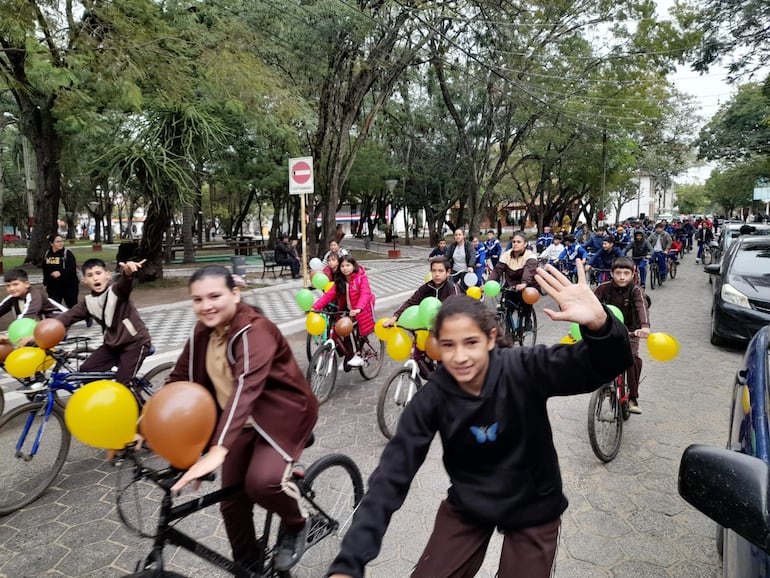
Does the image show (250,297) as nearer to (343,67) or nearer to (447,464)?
(343,67)

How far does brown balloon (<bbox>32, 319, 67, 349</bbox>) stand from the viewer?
3.88 meters

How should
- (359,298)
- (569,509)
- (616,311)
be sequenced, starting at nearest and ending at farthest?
(616,311), (569,509), (359,298)

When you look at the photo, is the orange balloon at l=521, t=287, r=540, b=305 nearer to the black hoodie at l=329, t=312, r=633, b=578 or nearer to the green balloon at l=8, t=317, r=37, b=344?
the black hoodie at l=329, t=312, r=633, b=578

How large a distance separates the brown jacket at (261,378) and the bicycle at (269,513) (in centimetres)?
32

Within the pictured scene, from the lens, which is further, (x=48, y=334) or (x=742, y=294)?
(x=742, y=294)

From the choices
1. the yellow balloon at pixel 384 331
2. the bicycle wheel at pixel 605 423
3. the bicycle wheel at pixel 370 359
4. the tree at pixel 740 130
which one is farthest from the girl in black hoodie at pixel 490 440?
the tree at pixel 740 130

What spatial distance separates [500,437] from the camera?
1.78 metres

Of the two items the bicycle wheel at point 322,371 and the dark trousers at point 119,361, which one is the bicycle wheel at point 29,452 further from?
the bicycle wheel at point 322,371

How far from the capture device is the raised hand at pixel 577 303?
1.62 m

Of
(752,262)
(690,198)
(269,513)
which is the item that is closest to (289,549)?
(269,513)

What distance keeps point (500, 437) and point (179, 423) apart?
1.22 meters

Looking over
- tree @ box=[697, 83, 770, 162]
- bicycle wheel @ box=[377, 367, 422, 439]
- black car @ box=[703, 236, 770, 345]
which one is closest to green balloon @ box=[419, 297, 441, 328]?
bicycle wheel @ box=[377, 367, 422, 439]

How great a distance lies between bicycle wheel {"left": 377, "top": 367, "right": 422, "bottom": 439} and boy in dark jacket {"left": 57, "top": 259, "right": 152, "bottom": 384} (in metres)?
2.15

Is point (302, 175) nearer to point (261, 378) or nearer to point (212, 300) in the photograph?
point (212, 300)
